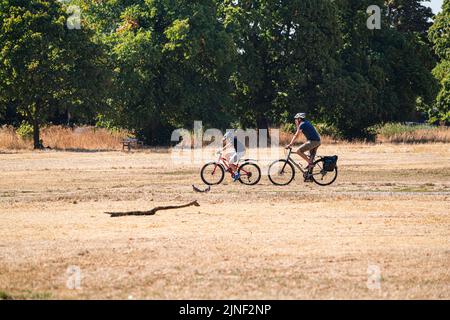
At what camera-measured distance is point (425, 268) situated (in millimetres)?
10953

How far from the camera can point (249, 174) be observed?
24.0m

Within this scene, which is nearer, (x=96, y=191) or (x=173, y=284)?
(x=173, y=284)

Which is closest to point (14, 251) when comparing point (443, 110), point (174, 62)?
point (174, 62)

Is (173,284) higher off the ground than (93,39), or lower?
lower

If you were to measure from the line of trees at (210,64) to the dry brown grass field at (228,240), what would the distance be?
23044 mm

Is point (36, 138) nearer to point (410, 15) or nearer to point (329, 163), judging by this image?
point (329, 163)

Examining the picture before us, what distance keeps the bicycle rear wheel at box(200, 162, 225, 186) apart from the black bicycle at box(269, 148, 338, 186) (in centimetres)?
130

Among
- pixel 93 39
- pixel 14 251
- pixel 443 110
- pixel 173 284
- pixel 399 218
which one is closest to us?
pixel 173 284

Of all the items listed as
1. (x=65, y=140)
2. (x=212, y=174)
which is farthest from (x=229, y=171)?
(x=65, y=140)

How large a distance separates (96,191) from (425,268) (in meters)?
12.7

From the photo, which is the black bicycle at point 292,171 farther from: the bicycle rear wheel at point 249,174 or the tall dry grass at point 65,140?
the tall dry grass at point 65,140

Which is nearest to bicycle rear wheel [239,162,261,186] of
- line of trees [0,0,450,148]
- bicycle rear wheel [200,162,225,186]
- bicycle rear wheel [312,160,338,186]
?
bicycle rear wheel [200,162,225,186]

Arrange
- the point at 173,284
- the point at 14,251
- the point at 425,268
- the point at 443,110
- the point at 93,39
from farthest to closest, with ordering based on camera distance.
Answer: the point at 443,110, the point at 93,39, the point at 14,251, the point at 425,268, the point at 173,284
